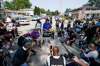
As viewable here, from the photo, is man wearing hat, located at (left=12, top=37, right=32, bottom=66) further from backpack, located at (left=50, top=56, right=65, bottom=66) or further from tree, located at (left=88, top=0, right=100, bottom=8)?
tree, located at (left=88, top=0, right=100, bottom=8)

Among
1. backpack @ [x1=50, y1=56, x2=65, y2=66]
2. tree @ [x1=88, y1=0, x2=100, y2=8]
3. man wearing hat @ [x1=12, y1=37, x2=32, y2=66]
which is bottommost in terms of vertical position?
tree @ [x1=88, y1=0, x2=100, y2=8]

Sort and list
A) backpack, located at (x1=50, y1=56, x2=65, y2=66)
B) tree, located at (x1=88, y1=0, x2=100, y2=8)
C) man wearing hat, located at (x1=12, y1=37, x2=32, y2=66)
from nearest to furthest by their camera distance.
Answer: backpack, located at (x1=50, y1=56, x2=65, y2=66) → man wearing hat, located at (x1=12, y1=37, x2=32, y2=66) → tree, located at (x1=88, y1=0, x2=100, y2=8)

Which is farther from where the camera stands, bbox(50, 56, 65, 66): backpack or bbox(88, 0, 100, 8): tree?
bbox(88, 0, 100, 8): tree

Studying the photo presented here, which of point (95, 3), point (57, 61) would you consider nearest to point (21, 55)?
point (57, 61)

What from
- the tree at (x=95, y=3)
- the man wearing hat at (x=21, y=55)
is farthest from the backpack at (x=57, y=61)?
the tree at (x=95, y=3)

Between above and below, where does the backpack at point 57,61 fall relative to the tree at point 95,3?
above

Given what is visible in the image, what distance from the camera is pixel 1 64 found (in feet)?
34.4

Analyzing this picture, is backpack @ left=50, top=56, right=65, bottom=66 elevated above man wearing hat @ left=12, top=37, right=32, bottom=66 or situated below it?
above

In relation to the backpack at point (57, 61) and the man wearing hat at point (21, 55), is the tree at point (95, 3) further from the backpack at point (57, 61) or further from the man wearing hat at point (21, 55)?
the backpack at point (57, 61)

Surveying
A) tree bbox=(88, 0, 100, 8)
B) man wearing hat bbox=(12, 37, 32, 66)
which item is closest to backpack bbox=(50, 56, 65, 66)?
man wearing hat bbox=(12, 37, 32, 66)

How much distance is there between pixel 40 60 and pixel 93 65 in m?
4.84

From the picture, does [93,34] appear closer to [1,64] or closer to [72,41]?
[72,41]

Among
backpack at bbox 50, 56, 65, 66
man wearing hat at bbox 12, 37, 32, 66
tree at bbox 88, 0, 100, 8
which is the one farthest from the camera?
tree at bbox 88, 0, 100, 8

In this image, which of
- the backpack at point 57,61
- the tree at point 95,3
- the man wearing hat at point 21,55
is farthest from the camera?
the tree at point 95,3
